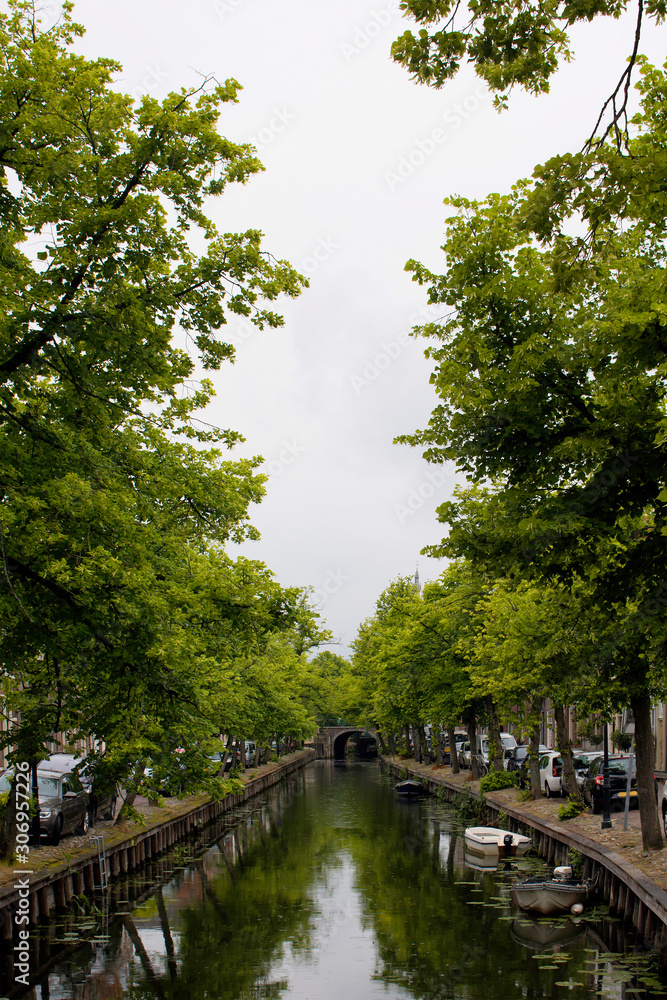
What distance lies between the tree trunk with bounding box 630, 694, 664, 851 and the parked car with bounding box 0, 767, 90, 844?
1275 centimetres

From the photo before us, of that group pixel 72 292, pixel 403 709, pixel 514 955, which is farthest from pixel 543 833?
pixel 403 709

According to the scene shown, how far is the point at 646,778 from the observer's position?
20.3 m

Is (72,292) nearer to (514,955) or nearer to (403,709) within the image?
(514,955)

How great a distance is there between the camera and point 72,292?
42.0ft

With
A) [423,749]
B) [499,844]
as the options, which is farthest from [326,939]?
[423,749]

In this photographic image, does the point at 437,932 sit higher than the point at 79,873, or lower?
lower

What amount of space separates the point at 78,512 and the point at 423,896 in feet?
55.2

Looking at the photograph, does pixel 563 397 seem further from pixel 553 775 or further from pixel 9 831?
pixel 553 775

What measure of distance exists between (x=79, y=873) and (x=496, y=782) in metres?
21.4

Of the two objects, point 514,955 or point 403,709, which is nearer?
point 514,955

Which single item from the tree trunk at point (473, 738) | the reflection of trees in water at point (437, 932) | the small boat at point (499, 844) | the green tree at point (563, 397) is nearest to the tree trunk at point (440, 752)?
the tree trunk at point (473, 738)

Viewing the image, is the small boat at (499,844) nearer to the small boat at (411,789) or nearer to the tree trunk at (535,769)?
the tree trunk at (535,769)

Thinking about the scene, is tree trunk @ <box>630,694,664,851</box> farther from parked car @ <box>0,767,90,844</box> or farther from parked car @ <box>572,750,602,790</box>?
parked car @ <box>0,767,90,844</box>

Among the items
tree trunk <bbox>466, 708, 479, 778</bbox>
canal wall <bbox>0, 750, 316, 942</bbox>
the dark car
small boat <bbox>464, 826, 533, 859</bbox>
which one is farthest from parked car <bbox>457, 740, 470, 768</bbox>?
small boat <bbox>464, 826, 533, 859</bbox>
